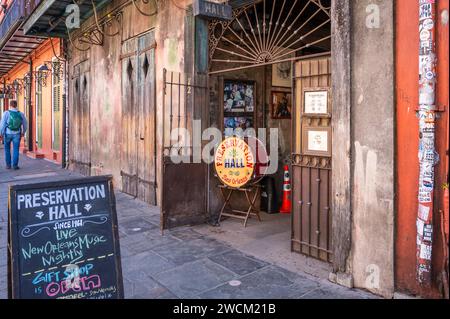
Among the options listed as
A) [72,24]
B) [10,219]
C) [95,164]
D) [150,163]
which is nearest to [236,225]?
[150,163]

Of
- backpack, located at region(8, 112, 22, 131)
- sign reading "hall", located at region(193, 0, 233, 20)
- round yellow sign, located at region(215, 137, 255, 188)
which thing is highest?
sign reading "hall", located at region(193, 0, 233, 20)

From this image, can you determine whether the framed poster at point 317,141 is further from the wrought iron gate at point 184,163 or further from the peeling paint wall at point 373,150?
Result: the wrought iron gate at point 184,163

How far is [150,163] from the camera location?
739cm

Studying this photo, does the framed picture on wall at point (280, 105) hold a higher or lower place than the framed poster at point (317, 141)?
higher

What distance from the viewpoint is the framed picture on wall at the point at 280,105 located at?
23.6 feet

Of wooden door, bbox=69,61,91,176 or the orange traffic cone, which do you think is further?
wooden door, bbox=69,61,91,176

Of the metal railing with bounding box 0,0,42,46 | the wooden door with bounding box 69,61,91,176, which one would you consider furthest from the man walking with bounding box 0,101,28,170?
the metal railing with bounding box 0,0,42,46

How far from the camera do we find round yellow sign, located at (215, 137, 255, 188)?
18.7 ft

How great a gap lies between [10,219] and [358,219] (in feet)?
9.53

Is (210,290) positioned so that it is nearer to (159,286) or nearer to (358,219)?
(159,286)

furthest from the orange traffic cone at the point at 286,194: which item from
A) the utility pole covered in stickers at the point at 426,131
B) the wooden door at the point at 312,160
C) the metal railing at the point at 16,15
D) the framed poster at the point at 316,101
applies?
the metal railing at the point at 16,15

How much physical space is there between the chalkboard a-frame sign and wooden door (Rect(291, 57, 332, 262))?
93.1 inches

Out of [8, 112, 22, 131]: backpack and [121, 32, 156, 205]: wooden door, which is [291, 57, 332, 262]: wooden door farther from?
[8, 112, 22, 131]: backpack

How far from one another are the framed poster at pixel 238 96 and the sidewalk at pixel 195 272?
2183 mm
